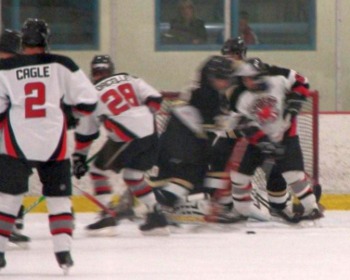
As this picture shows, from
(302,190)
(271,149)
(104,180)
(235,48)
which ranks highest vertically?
(235,48)

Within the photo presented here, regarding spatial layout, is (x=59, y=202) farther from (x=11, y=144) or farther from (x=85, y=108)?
(x=85, y=108)

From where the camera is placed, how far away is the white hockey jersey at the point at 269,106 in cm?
825

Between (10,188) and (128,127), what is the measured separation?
184cm

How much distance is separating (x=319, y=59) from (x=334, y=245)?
2.94m

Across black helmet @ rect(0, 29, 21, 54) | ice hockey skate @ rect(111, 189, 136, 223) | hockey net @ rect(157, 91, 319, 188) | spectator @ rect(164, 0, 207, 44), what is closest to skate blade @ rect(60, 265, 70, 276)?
black helmet @ rect(0, 29, 21, 54)

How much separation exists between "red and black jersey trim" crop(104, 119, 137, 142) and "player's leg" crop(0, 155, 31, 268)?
5.60ft

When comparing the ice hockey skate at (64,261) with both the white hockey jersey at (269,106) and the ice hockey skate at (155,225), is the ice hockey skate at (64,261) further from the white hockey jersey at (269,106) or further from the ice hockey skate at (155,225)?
the white hockey jersey at (269,106)

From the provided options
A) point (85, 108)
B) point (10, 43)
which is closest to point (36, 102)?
point (85, 108)

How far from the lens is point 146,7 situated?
10023 mm

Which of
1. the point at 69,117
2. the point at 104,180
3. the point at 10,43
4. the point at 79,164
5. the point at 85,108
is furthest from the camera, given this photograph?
the point at 104,180

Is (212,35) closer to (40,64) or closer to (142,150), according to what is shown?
(142,150)

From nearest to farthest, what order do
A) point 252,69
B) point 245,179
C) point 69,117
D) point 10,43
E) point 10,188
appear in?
point 10,188 < point 69,117 < point 10,43 < point 252,69 < point 245,179

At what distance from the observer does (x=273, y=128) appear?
27.3ft

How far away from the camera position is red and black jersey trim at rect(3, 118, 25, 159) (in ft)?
20.3
